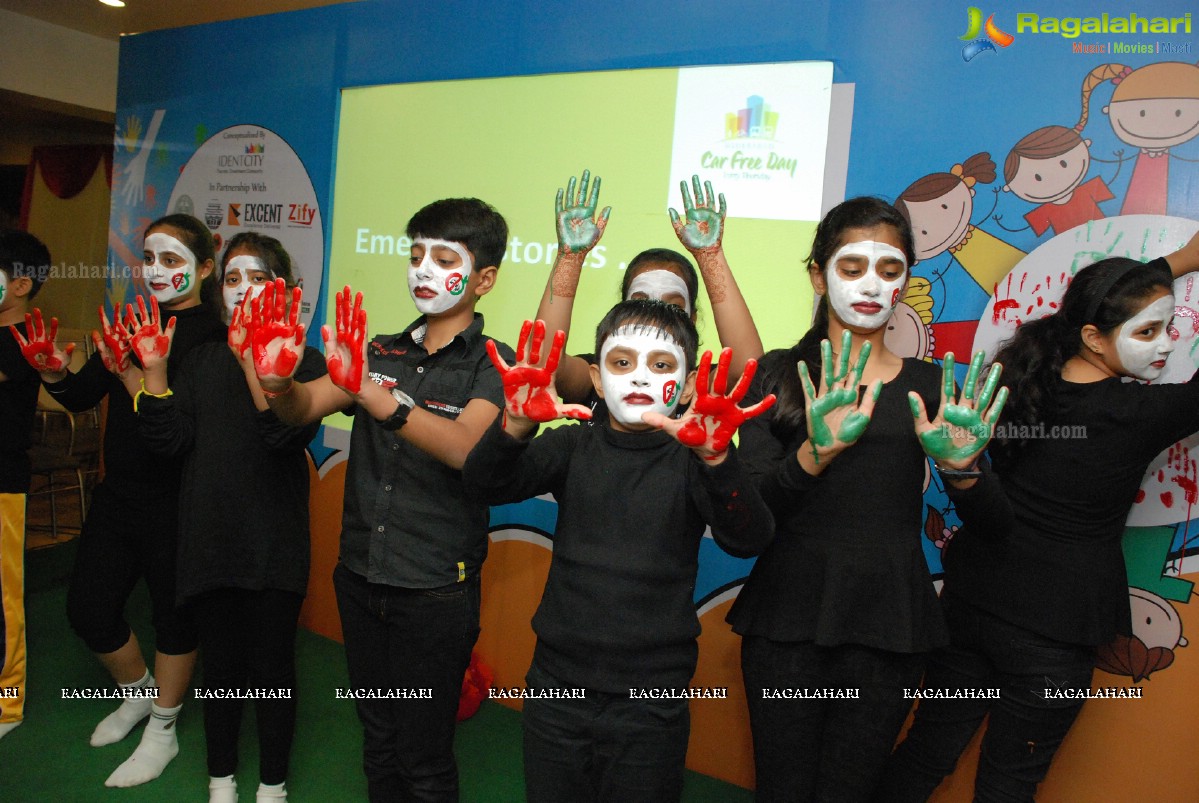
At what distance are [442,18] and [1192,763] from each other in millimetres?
3304

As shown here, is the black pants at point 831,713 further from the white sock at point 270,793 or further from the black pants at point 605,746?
the white sock at point 270,793

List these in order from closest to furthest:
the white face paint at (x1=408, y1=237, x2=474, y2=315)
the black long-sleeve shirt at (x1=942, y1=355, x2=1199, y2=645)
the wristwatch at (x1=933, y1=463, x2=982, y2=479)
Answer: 1. the wristwatch at (x1=933, y1=463, x2=982, y2=479)
2. the black long-sleeve shirt at (x1=942, y1=355, x2=1199, y2=645)
3. the white face paint at (x1=408, y1=237, x2=474, y2=315)

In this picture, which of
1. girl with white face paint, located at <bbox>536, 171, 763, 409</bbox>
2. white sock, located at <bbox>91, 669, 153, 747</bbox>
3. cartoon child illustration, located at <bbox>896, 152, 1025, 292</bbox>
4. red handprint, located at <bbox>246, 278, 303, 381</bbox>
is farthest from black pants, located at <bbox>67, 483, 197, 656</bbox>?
cartoon child illustration, located at <bbox>896, 152, 1025, 292</bbox>

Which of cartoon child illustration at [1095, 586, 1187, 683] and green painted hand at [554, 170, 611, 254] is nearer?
green painted hand at [554, 170, 611, 254]

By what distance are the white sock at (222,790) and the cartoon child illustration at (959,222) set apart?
2.32m

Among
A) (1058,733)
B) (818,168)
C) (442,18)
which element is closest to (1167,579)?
(1058,733)

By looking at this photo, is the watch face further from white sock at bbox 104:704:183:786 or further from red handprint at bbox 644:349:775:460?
white sock at bbox 104:704:183:786

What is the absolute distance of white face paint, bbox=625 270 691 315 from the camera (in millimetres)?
2092

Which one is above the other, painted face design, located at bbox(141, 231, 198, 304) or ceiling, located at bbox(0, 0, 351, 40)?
ceiling, located at bbox(0, 0, 351, 40)

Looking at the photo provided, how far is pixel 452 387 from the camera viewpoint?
1.88 meters

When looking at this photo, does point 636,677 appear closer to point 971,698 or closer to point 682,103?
point 971,698

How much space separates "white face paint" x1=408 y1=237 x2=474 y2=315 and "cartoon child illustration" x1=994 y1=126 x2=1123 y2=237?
57.1 inches

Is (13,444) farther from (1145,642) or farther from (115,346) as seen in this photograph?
(1145,642)

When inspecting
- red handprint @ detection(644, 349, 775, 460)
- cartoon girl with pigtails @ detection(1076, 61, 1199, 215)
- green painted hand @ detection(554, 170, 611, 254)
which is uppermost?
cartoon girl with pigtails @ detection(1076, 61, 1199, 215)
